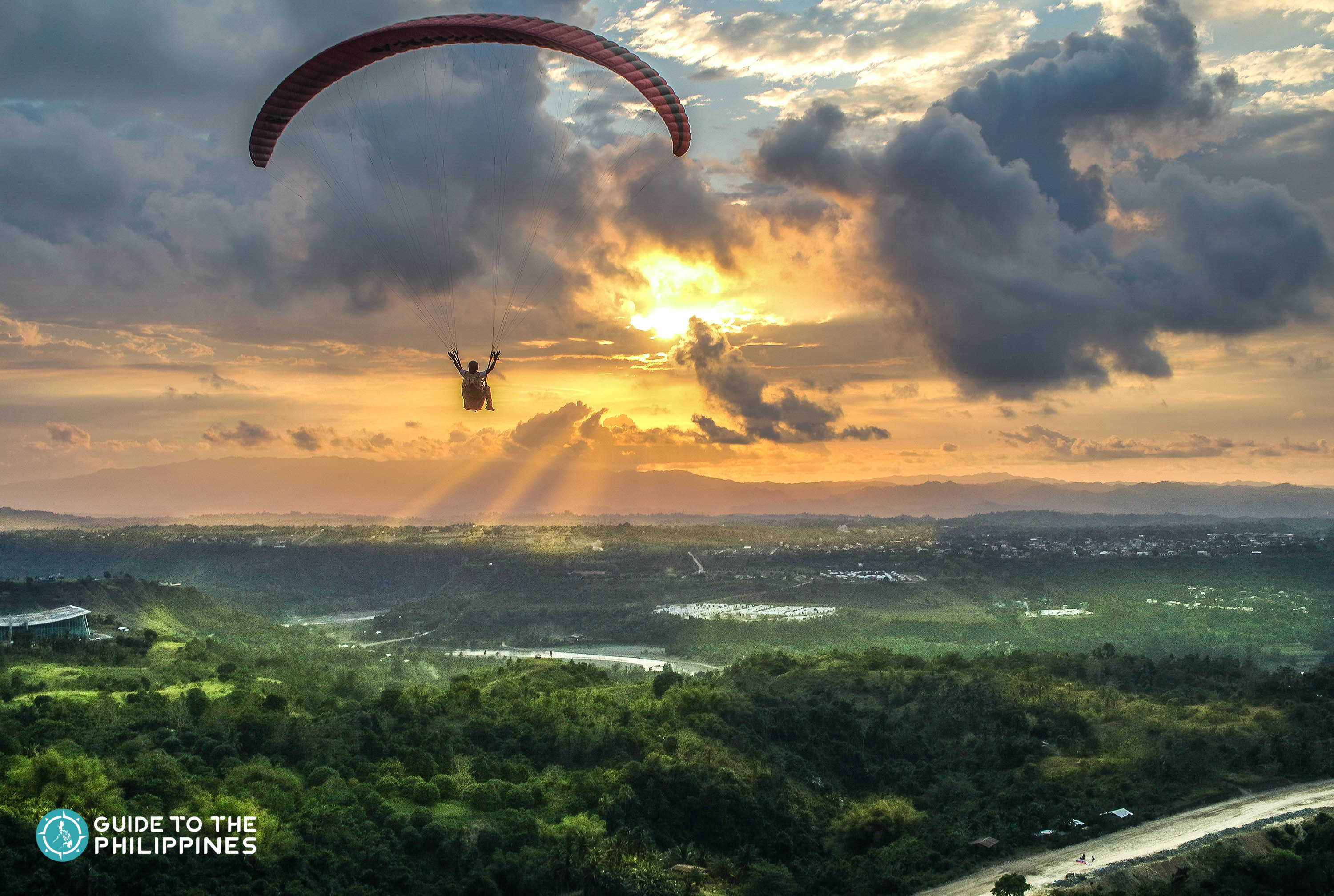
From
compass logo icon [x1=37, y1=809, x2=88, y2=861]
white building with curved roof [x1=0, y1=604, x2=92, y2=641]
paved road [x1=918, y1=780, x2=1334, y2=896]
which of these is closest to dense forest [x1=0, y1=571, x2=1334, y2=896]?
compass logo icon [x1=37, y1=809, x2=88, y2=861]

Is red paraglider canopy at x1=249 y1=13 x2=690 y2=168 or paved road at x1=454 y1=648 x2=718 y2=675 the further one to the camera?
paved road at x1=454 y1=648 x2=718 y2=675

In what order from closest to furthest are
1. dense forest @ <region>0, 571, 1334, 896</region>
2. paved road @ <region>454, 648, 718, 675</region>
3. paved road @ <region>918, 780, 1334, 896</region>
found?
dense forest @ <region>0, 571, 1334, 896</region> < paved road @ <region>918, 780, 1334, 896</region> < paved road @ <region>454, 648, 718, 675</region>

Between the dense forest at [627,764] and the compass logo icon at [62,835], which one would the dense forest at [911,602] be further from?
the compass logo icon at [62,835]

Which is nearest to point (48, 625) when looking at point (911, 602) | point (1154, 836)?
point (1154, 836)

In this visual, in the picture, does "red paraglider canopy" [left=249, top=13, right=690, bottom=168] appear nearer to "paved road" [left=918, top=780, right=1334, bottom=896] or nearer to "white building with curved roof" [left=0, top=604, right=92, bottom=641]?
"paved road" [left=918, top=780, right=1334, bottom=896]

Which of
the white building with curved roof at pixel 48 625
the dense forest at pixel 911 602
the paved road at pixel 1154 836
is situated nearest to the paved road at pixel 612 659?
the dense forest at pixel 911 602

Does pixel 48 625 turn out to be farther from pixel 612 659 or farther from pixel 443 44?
pixel 443 44
